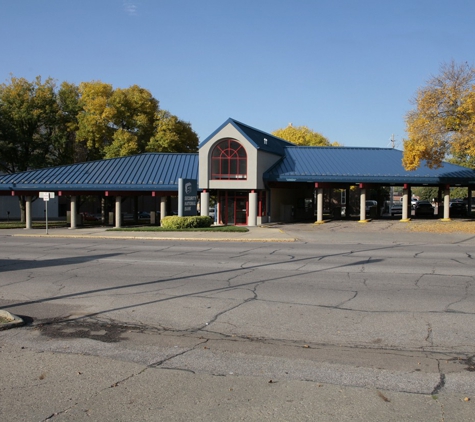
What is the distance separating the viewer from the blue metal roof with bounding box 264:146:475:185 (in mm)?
36906

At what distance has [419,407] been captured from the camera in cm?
480

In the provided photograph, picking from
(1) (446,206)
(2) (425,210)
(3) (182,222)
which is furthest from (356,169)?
(3) (182,222)

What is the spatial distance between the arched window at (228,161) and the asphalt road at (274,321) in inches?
838

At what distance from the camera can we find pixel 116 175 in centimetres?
3819

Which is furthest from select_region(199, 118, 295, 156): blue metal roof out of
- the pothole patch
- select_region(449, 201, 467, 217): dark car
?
the pothole patch

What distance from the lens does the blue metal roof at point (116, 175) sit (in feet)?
121

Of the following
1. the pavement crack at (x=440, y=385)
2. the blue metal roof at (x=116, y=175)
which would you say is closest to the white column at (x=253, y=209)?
the blue metal roof at (x=116, y=175)

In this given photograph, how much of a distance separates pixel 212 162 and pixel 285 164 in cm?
617

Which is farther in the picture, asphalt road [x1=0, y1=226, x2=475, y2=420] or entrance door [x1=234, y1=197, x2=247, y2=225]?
entrance door [x1=234, y1=197, x2=247, y2=225]

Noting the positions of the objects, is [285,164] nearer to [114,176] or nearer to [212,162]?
[212,162]

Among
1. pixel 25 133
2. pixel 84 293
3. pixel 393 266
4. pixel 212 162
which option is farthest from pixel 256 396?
pixel 25 133

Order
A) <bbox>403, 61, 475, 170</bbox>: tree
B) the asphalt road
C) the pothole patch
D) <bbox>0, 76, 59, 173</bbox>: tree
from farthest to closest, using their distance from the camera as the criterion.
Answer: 1. <bbox>0, 76, 59, 173</bbox>: tree
2. <bbox>403, 61, 475, 170</bbox>: tree
3. the pothole patch
4. the asphalt road

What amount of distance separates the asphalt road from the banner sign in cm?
1571

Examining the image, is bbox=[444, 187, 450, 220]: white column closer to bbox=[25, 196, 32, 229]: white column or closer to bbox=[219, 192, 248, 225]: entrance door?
bbox=[219, 192, 248, 225]: entrance door
